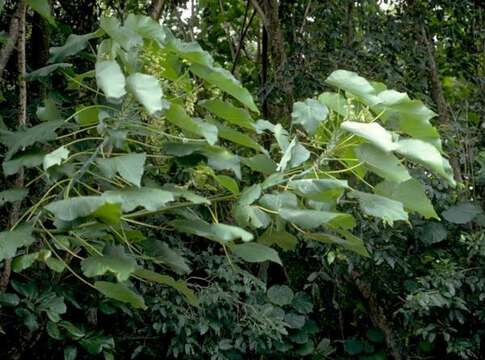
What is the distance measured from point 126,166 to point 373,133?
1.37ft

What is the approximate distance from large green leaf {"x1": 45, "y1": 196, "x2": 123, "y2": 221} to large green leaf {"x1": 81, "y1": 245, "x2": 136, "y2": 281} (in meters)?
0.13

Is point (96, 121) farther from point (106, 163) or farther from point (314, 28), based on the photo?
point (314, 28)

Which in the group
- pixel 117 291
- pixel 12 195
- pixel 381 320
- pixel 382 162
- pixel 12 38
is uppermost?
pixel 382 162

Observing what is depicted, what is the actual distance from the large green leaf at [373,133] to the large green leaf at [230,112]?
235mm

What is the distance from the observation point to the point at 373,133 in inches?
48.3

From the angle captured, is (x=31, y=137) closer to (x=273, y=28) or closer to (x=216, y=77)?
(x=216, y=77)

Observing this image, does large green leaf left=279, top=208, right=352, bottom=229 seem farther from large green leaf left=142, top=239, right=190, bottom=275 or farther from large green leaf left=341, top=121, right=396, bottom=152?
large green leaf left=142, top=239, right=190, bottom=275

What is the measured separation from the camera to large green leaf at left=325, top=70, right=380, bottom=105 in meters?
1.33

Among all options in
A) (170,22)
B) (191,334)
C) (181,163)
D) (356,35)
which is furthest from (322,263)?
(181,163)

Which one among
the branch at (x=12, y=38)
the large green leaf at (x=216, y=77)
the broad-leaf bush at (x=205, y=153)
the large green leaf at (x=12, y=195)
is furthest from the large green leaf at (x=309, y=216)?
the branch at (x=12, y=38)

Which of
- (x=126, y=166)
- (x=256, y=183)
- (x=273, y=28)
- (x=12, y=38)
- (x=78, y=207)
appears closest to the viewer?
(x=78, y=207)

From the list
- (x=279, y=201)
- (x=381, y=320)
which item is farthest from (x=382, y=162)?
(x=381, y=320)

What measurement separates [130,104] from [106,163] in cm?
15

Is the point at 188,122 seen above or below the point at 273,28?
above
